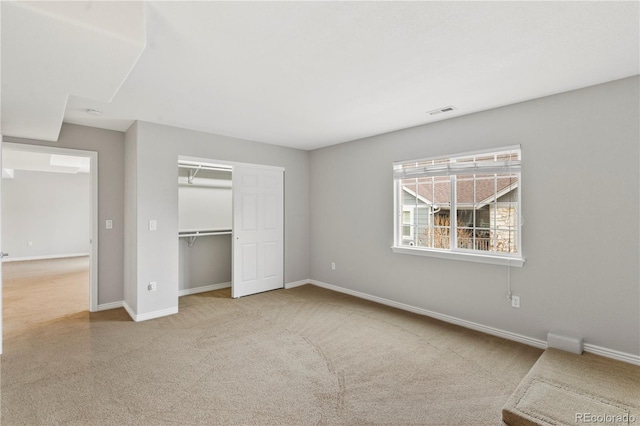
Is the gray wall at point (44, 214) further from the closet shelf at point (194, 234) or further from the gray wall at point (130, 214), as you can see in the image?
the gray wall at point (130, 214)

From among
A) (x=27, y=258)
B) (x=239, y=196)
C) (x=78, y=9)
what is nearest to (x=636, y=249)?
(x=78, y=9)

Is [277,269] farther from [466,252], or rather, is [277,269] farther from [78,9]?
[78,9]

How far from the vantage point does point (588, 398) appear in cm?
209

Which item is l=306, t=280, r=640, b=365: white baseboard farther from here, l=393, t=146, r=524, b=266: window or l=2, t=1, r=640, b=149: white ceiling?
l=2, t=1, r=640, b=149: white ceiling

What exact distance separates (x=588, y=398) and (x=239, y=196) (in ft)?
14.4

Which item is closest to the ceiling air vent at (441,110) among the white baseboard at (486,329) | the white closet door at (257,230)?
the white baseboard at (486,329)

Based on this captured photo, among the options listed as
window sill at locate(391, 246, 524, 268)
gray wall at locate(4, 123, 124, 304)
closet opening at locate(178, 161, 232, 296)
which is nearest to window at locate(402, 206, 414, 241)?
window sill at locate(391, 246, 524, 268)

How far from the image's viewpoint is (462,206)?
379 centimetres

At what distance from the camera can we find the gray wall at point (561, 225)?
2627 millimetres

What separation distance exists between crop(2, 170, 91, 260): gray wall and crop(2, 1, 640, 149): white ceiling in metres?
6.53

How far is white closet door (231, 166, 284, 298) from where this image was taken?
190 inches

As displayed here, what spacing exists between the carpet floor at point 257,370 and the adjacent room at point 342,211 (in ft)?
0.08

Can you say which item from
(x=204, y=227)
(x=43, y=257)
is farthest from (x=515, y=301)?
(x=43, y=257)

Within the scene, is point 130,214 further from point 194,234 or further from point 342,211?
point 342,211
